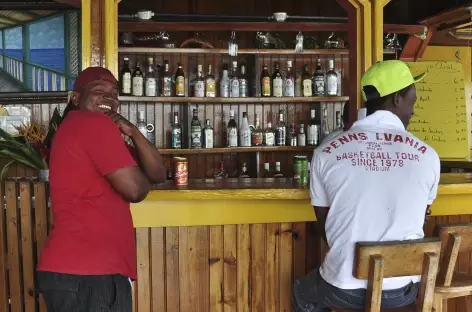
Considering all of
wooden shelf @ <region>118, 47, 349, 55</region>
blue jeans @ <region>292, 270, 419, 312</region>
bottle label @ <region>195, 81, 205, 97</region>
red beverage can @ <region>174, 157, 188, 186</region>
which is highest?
wooden shelf @ <region>118, 47, 349, 55</region>

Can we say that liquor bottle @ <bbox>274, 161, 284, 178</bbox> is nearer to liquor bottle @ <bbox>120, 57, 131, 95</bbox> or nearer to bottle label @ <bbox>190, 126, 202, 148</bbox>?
bottle label @ <bbox>190, 126, 202, 148</bbox>

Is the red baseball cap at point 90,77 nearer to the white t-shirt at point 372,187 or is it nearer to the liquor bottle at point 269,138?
the white t-shirt at point 372,187

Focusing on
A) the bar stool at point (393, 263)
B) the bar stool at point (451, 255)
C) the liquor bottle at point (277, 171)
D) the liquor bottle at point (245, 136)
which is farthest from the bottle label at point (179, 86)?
the bar stool at point (393, 263)

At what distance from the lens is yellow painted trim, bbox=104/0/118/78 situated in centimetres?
272

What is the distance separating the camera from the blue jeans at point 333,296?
1.81m

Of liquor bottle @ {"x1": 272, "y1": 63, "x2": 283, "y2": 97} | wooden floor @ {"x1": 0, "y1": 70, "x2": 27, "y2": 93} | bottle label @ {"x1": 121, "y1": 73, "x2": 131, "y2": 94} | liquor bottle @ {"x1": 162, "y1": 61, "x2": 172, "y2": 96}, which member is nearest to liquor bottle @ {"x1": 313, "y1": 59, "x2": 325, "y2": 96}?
liquor bottle @ {"x1": 272, "y1": 63, "x2": 283, "y2": 97}

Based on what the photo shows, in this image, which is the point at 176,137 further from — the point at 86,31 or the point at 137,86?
the point at 86,31

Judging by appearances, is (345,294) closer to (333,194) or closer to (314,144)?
(333,194)

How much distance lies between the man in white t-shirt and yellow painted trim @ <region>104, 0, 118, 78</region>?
4.36ft

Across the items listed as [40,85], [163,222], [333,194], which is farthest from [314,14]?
[333,194]

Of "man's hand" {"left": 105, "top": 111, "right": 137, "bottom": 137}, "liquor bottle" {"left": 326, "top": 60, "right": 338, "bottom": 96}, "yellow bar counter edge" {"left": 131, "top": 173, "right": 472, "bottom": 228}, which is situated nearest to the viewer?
"man's hand" {"left": 105, "top": 111, "right": 137, "bottom": 137}

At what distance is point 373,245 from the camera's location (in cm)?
164

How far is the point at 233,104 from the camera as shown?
15.5 ft

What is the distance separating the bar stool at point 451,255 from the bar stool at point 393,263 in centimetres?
25
